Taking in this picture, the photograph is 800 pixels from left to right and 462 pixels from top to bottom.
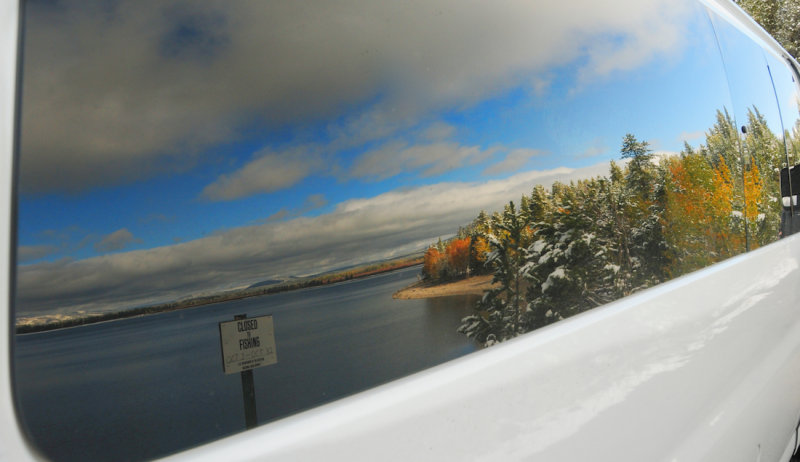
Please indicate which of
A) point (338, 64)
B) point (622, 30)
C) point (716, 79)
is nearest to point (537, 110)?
point (338, 64)

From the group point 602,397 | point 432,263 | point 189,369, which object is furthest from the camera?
point 602,397

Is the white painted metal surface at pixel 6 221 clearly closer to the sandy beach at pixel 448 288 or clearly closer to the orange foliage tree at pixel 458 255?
the sandy beach at pixel 448 288

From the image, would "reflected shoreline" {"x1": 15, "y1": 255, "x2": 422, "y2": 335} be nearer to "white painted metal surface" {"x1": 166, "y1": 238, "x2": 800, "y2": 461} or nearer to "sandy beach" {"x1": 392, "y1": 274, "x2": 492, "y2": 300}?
"sandy beach" {"x1": 392, "y1": 274, "x2": 492, "y2": 300}

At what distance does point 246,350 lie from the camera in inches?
29.0

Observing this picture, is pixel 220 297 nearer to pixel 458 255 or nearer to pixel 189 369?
pixel 189 369

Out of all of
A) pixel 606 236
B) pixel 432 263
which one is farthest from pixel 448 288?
pixel 606 236

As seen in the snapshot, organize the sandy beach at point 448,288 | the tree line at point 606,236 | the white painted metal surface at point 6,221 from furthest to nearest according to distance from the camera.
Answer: the tree line at point 606,236, the sandy beach at point 448,288, the white painted metal surface at point 6,221

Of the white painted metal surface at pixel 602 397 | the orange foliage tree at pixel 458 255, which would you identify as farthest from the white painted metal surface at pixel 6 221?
the orange foliage tree at pixel 458 255

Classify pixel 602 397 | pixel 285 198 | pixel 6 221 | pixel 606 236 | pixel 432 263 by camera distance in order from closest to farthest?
pixel 6 221 < pixel 285 198 < pixel 432 263 < pixel 602 397 < pixel 606 236

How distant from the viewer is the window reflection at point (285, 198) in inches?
24.6

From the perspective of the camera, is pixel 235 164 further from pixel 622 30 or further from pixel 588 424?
pixel 622 30

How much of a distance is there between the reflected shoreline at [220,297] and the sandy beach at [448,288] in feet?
0.13

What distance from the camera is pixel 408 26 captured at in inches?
39.3

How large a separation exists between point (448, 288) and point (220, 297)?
1.43ft
